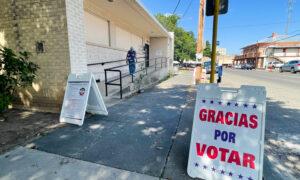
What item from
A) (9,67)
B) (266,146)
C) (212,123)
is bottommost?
(266,146)

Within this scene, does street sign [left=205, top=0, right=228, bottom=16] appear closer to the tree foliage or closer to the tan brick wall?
the tan brick wall

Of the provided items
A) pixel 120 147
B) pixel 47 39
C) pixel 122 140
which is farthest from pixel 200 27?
pixel 120 147

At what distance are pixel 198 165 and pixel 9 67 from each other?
415cm

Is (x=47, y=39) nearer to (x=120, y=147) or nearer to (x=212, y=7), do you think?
(x=120, y=147)

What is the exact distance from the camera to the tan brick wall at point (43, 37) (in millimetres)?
4643

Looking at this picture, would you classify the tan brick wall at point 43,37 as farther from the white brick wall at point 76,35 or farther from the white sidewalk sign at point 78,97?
the white sidewalk sign at point 78,97

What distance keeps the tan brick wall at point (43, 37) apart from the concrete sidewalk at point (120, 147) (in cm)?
140

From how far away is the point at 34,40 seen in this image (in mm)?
4902

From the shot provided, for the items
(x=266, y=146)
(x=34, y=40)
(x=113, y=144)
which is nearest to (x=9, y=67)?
(x=34, y=40)

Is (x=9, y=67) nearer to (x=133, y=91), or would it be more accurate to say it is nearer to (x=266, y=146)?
(x=133, y=91)

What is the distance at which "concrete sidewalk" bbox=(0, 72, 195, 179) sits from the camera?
2559 mm

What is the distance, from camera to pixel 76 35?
489 centimetres

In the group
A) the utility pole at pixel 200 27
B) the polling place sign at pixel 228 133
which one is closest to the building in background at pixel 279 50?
the utility pole at pixel 200 27

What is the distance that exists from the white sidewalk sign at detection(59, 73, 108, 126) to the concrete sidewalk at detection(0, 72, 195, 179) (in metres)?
0.28
